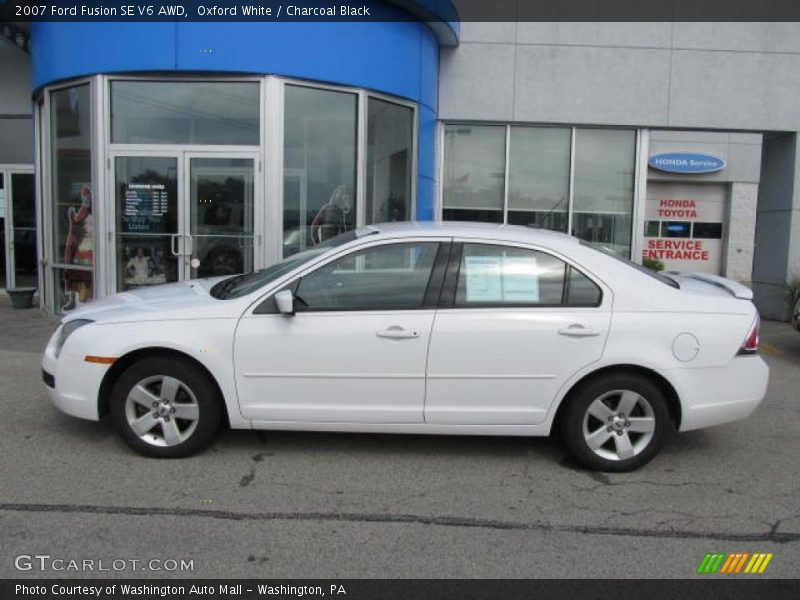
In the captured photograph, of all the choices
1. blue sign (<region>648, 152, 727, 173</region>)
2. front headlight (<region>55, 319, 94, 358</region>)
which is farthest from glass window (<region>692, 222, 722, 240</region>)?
front headlight (<region>55, 319, 94, 358</region>)

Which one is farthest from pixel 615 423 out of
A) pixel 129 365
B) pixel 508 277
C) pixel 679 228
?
pixel 679 228

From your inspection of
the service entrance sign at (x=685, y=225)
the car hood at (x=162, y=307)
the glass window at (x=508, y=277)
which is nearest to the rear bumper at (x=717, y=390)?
the glass window at (x=508, y=277)

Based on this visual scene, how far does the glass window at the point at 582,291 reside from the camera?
4473 millimetres

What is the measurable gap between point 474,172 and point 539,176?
3.58ft

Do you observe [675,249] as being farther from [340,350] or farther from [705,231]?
[340,350]

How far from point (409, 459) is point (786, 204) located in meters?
9.49

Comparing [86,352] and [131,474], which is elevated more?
[86,352]

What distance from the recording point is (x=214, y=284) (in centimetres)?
523

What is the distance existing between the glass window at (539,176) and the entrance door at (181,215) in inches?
188

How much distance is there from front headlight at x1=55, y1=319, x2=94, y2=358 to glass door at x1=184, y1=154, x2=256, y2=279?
438 centimetres

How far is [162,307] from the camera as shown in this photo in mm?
4555

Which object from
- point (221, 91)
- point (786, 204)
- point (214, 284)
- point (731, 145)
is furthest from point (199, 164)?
point (731, 145)

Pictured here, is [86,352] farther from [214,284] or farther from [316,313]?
[316,313]

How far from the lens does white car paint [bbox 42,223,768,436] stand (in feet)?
14.3
